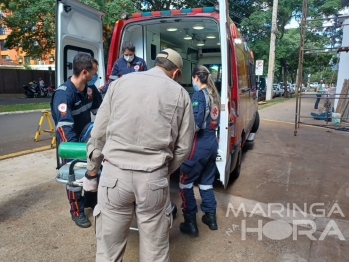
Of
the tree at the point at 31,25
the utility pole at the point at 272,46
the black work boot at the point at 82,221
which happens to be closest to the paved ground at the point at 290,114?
the utility pole at the point at 272,46

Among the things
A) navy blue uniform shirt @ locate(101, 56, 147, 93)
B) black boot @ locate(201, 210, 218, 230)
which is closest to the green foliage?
navy blue uniform shirt @ locate(101, 56, 147, 93)

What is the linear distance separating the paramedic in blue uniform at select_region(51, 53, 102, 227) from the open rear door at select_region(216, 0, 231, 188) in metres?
1.38

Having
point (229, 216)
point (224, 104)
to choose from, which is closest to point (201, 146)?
point (224, 104)

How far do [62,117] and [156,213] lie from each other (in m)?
1.43

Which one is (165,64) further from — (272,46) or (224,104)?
(272,46)

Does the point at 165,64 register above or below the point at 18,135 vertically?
above

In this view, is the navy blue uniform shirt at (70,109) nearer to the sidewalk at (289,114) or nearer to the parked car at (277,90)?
the sidewalk at (289,114)

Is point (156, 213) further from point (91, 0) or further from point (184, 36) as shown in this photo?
point (91, 0)

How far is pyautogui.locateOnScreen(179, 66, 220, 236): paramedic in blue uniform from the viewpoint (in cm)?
259

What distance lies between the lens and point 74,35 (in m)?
3.49

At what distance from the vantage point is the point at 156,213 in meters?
1.65

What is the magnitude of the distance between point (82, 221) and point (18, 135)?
513 cm

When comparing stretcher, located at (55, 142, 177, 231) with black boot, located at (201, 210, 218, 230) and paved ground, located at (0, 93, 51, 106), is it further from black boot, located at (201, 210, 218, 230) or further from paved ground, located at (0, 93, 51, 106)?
paved ground, located at (0, 93, 51, 106)

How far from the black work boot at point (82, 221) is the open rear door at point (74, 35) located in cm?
154
